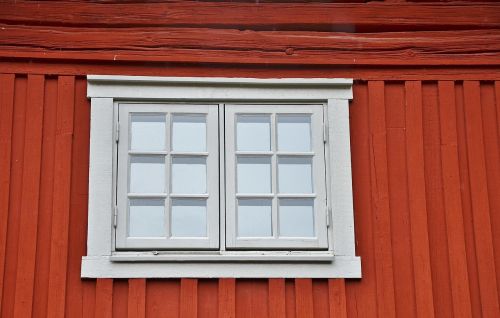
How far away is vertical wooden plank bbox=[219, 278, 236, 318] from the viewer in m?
5.04

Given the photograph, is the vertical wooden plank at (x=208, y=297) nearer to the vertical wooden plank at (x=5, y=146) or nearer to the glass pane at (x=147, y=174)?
the glass pane at (x=147, y=174)

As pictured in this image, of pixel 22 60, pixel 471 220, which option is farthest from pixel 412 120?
pixel 22 60

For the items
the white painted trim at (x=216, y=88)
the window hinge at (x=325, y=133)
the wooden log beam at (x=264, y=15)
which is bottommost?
the window hinge at (x=325, y=133)

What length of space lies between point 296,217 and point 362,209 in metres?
0.42

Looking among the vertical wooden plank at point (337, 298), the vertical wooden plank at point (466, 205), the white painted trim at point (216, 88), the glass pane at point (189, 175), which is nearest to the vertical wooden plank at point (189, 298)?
the glass pane at point (189, 175)

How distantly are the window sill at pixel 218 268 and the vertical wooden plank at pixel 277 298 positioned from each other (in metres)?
0.04

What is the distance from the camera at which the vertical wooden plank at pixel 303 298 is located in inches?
199

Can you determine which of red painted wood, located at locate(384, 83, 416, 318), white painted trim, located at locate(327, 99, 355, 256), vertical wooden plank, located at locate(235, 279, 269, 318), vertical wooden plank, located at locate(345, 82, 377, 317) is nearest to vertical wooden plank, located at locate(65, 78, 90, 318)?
vertical wooden plank, located at locate(235, 279, 269, 318)

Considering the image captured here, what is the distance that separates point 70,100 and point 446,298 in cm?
266

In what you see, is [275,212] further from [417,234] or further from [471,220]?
[471,220]

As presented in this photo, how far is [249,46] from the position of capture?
548 centimetres

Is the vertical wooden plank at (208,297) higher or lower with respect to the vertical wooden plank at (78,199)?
lower

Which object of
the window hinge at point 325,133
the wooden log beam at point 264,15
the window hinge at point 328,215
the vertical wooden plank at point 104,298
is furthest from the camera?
the wooden log beam at point 264,15

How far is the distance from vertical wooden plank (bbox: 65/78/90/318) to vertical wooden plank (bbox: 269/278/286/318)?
114 centimetres
